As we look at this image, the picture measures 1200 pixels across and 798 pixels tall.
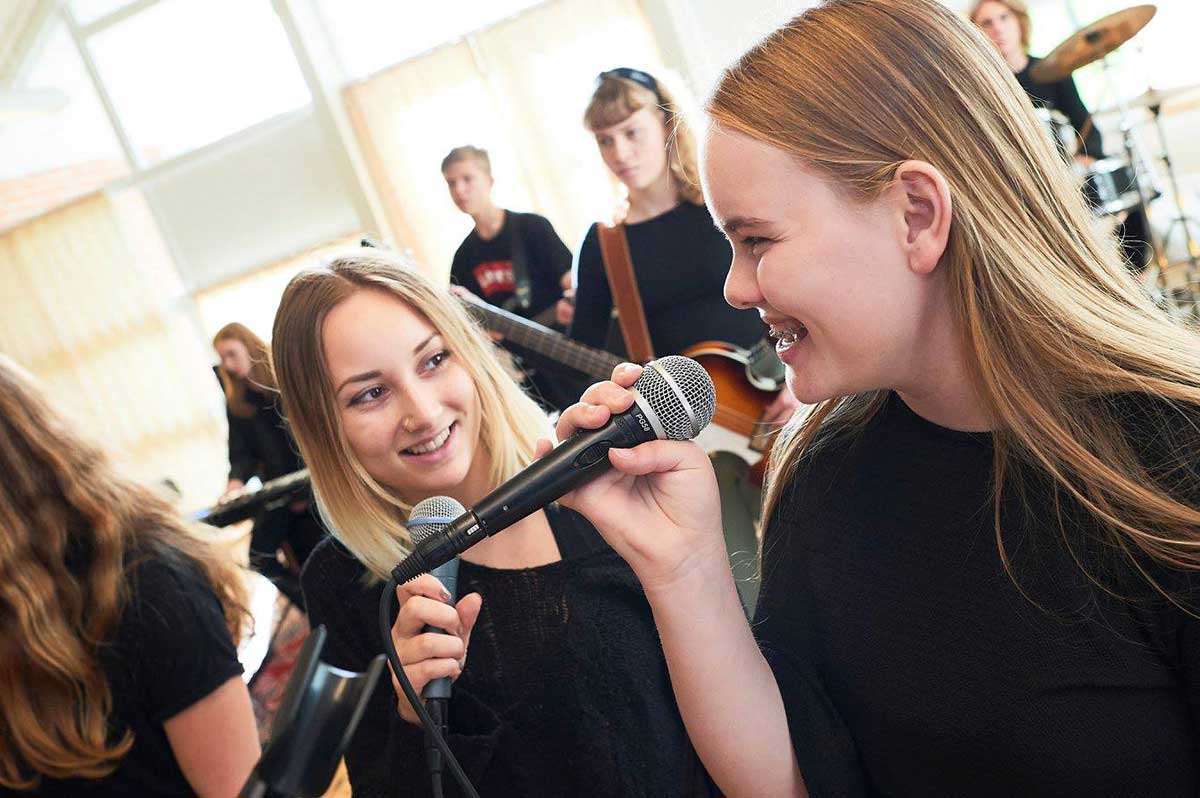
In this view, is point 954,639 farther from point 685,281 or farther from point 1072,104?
point 1072,104

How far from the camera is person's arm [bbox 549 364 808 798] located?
110cm

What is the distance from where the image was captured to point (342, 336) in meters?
1.58

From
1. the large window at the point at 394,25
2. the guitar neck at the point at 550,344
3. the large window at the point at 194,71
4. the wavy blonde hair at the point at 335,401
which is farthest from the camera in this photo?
the large window at the point at 194,71

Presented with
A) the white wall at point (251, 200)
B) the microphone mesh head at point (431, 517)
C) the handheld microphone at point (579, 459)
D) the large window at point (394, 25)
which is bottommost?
the microphone mesh head at point (431, 517)

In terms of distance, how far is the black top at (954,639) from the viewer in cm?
97

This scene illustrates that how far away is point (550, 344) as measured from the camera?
10.4ft

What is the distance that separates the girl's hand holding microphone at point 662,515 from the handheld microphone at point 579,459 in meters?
0.06

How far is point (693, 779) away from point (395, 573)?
537 millimetres

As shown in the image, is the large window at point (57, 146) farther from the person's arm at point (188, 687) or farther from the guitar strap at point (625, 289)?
the person's arm at point (188, 687)

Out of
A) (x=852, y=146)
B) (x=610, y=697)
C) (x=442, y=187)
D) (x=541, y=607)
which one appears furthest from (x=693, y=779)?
(x=442, y=187)

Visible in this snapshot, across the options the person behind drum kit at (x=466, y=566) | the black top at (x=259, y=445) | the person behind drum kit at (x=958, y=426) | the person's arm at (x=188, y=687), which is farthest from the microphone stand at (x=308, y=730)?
the black top at (x=259, y=445)

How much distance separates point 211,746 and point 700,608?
1.12 metres

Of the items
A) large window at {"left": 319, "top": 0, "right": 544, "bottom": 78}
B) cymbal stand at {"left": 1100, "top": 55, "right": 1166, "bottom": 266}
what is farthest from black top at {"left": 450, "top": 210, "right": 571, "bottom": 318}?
large window at {"left": 319, "top": 0, "right": 544, "bottom": 78}

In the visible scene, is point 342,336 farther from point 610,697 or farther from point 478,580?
point 610,697
